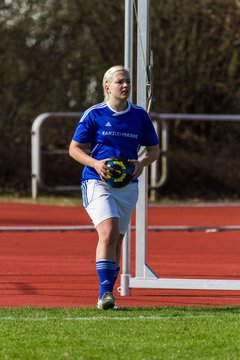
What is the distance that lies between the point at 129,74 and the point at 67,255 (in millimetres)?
4981

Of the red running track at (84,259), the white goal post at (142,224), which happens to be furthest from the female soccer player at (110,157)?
the white goal post at (142,224)

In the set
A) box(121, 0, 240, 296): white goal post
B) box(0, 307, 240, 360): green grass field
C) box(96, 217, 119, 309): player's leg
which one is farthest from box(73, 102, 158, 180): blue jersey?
box(0, 307, 240, 360): green grass field

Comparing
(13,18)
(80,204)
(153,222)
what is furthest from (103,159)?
(13,18)

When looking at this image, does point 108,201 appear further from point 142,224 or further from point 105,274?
point 142,224

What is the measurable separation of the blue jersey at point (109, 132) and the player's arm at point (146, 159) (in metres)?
0.09

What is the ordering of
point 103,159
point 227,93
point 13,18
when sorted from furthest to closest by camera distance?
point 227,93, point 13,18, point 103,159

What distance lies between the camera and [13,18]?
85.5 ft

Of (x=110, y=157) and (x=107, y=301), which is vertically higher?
Answer: (x=110, y=157)

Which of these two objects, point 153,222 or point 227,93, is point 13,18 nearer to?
point 227,93

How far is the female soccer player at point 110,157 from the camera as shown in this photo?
29.6 feet

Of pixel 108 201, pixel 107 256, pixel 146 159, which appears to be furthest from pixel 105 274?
pixel 146 159

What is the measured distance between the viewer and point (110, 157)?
9.09 meters

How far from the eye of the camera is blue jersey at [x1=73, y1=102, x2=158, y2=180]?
9.15m

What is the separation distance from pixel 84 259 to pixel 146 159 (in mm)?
4423
